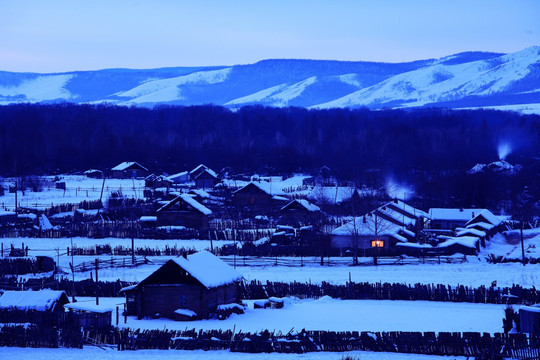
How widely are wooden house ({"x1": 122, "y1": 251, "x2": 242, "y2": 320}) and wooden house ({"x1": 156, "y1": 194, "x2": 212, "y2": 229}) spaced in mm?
23357

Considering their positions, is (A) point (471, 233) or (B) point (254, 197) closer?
(A) point (471, 233)

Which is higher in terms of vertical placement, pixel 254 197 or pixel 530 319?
pixel 254 197

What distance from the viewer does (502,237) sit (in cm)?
5281

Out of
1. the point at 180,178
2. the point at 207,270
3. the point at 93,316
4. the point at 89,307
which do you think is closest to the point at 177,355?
the point at 93,316

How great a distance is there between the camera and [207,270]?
97.5 ft

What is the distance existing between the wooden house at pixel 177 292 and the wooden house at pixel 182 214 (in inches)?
920

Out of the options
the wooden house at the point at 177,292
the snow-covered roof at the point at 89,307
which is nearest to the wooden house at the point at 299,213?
the wooden house at the point at 177,292

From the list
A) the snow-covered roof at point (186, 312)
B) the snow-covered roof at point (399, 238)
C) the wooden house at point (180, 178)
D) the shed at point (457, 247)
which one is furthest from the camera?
the wooden house at point (180, 178)

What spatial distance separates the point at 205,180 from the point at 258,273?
43.3 meters

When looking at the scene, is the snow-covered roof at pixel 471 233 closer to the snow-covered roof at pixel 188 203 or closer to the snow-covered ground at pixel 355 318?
the snow-covered roof at pixel 188 203

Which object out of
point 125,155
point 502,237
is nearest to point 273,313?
point 502,237

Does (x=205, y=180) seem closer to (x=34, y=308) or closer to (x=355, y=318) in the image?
(x=34, y=308)

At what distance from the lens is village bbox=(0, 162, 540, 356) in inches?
949

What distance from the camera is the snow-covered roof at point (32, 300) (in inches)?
1073
